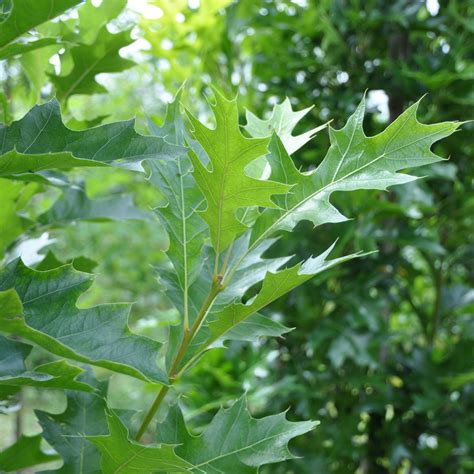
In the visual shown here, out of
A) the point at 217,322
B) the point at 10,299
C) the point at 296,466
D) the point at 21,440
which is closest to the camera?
the point at 10,299

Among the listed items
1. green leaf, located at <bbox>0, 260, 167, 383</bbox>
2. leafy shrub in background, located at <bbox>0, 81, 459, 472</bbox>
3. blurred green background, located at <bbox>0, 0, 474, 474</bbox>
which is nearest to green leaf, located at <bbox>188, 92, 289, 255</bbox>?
leafy shrub in background, located at <bbox>0, 81, 459, 472</bbox>

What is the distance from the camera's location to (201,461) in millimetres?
563

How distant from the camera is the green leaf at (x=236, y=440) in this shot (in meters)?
0.55

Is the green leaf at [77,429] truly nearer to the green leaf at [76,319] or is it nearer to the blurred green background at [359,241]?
the green leaf at [76,319]

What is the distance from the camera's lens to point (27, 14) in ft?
1.73

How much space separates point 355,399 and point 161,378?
1141mm

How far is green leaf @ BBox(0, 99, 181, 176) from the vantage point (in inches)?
20.2

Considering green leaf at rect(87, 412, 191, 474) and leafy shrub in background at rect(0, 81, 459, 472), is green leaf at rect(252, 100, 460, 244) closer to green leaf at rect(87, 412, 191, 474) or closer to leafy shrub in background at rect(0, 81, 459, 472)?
leafy shrub in background at rect(0, 81, 459, 472)

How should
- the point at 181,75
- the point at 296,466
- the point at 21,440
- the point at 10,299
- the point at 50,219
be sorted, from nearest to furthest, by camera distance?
1. the point at 10,299
2. the point at 21,440
3. the point at 50,219
4. the point at 296,466
5. the point at 181,75

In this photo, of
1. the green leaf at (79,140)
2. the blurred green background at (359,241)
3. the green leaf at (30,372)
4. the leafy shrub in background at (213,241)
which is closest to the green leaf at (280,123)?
the leafy shrub in background at (213,241)

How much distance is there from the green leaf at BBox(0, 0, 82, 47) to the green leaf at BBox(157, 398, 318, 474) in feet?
1.06

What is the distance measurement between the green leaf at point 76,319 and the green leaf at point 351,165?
13cm

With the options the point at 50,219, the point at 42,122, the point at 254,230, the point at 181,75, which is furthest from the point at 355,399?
the point at 42,122

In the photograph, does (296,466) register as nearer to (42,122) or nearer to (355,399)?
(355,399)
